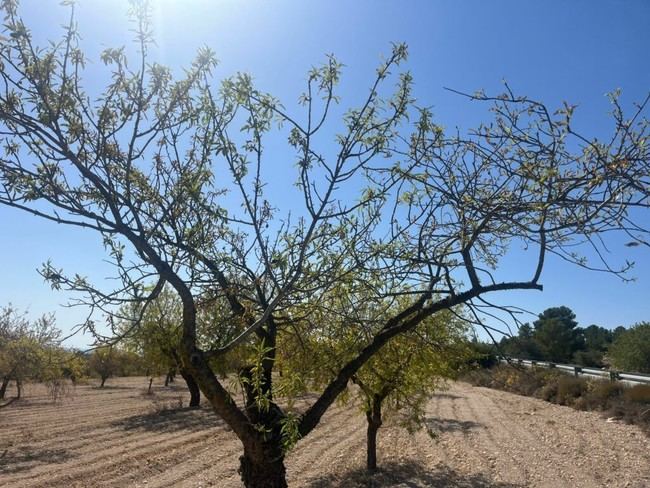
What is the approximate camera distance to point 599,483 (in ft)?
41.3

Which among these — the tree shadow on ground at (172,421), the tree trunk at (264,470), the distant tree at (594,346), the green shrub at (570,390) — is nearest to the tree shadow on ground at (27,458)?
the tree shadow on ground at (172,421)

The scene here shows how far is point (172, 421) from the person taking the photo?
23.6 meters

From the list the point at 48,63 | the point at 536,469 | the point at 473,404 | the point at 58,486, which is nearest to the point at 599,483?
the point at 536,469

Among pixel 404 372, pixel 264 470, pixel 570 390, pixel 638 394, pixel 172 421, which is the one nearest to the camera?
pixel 264 470

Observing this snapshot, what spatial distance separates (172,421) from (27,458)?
27.1 feet

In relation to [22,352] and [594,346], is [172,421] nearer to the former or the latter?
[22,352]

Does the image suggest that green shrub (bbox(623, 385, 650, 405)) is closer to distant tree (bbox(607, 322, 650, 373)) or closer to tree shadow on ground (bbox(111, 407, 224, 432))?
tree shadow on ground (bbox(111, 407, 224, 432))

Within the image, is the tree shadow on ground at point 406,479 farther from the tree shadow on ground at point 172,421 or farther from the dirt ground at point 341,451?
the tree shadow on ground at point 172,421

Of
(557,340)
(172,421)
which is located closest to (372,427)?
(172,421)

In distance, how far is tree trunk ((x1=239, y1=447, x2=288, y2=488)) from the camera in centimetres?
497

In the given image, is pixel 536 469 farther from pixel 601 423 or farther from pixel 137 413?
pixel 137 413

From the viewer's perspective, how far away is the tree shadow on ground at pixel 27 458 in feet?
48.0

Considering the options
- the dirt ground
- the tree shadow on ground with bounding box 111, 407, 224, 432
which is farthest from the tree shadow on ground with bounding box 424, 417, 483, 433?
the tree shadow on ground with bounding box 111, 407, 224, 432

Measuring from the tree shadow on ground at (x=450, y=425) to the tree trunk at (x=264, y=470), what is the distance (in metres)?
16.4
